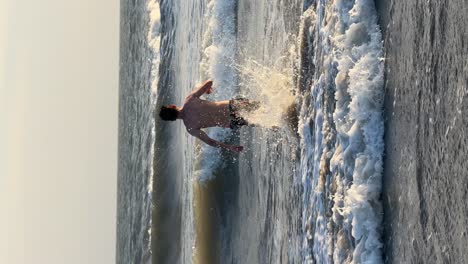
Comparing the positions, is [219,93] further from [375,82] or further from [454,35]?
[454,35]

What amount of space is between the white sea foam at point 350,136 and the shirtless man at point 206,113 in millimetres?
1232

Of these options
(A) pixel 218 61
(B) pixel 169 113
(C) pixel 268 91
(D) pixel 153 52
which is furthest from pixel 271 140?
(D) pixel 153 52

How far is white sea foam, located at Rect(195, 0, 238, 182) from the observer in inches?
209

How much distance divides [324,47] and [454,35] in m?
1.18

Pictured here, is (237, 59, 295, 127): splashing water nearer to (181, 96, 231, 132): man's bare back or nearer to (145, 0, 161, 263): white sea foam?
(181, 96, 231, 132): man's bare back

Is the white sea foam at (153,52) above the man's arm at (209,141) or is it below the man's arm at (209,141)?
above

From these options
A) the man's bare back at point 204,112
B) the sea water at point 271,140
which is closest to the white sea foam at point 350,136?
the sea water at point 271,140

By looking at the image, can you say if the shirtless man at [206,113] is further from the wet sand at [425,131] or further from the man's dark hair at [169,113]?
the wet sand at [425,131]

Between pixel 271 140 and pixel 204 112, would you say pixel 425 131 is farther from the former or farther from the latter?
pixel 204 112

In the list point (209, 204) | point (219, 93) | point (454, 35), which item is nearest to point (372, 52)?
point (454, 35)

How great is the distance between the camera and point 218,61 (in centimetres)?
552

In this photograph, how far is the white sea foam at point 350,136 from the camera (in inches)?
107

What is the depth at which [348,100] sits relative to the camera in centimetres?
294

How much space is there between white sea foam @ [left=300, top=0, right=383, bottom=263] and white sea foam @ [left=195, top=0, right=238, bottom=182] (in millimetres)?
1980
